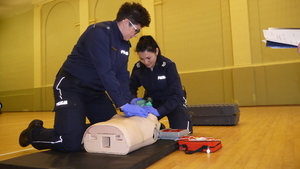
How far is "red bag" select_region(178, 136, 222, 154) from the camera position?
1.65 metres

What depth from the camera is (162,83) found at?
2.40 m

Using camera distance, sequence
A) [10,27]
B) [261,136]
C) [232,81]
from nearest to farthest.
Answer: [261,136]
[232,81]
[10,27]

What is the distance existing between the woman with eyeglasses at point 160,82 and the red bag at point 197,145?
0.35m

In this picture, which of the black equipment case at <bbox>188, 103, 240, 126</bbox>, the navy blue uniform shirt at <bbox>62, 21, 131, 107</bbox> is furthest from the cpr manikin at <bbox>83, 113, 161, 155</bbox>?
the black equipment case at <bbox>188, 103, 240, 126</bbox>

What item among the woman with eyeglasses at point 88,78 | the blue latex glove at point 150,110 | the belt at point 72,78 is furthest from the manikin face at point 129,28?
the blue latex glove at point 150,110

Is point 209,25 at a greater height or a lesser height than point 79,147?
greater

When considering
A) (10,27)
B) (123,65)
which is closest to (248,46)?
(123,65)

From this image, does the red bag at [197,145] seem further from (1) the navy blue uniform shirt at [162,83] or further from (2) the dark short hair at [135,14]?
(2) the dark short hair at [135,14]

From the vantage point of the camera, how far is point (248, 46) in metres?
5.97

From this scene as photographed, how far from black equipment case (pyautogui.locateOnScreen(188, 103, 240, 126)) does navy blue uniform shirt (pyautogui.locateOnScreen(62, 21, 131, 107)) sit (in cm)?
148

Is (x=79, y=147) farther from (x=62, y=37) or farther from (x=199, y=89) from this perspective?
(x=62, y=37)

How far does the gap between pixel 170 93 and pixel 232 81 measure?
4160 mm

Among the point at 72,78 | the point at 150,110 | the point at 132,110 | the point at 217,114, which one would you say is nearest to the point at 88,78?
the point at 72,78

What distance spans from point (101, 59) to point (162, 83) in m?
0.96
